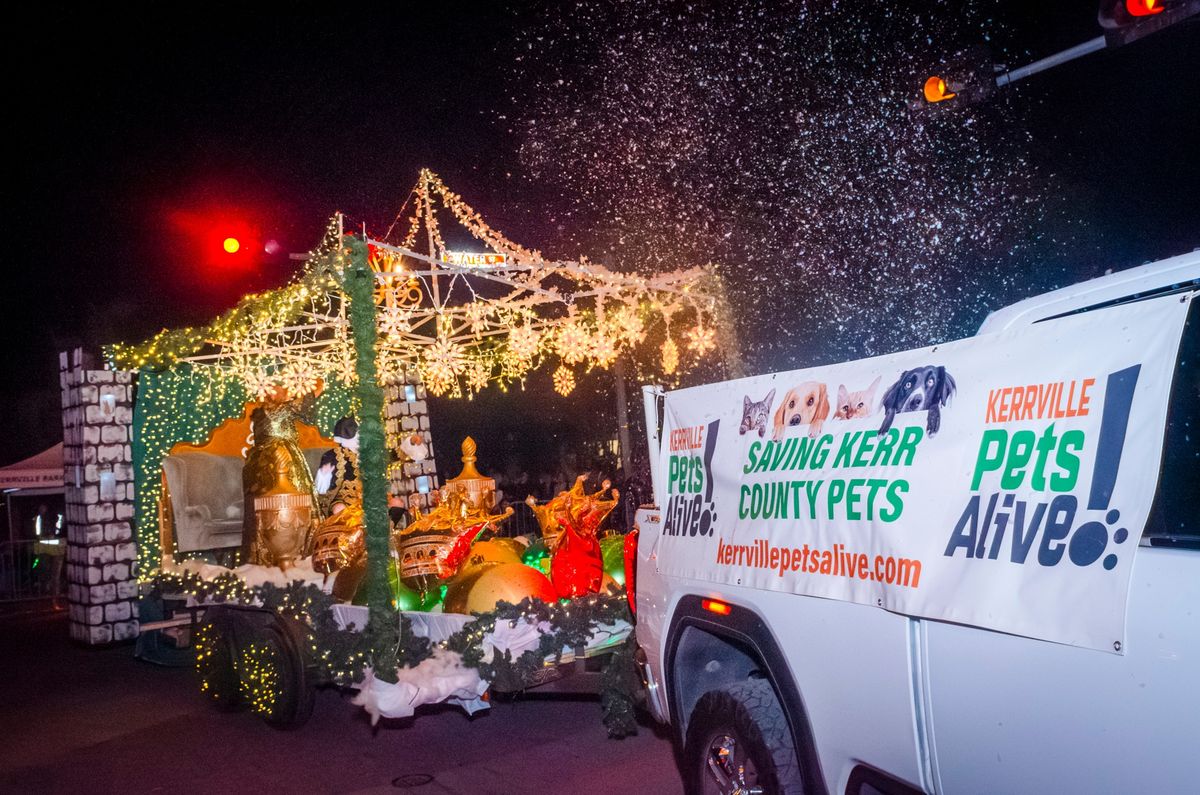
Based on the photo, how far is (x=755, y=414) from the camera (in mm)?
3975

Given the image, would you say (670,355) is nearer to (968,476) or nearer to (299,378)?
(299,378)

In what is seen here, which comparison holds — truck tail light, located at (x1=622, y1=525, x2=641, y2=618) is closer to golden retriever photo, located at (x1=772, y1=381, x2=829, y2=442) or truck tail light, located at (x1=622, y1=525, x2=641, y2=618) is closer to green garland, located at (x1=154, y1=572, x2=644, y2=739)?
green garland, located at (x1=154, y1=572, x2=644, y2=739)

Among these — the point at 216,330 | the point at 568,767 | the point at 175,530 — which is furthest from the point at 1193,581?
the point at 175,530

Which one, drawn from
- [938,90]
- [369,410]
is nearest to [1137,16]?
[938,90]

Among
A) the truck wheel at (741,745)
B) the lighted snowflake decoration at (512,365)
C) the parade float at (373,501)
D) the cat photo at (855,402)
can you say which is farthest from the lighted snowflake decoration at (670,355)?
the cat photo at (855,402)

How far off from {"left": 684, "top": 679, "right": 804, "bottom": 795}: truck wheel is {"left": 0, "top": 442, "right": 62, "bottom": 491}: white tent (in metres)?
19.6

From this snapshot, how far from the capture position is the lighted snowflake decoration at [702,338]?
31.0ft

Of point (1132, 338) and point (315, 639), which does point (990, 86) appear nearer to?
point (1132, 338)

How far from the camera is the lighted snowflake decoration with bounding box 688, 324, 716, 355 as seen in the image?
372 inches

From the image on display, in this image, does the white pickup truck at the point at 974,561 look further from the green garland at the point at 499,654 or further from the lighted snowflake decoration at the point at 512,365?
the lighted snowflake decoration at the point at 512,365

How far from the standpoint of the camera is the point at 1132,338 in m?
2.42

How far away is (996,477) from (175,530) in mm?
11256

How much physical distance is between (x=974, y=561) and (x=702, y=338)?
684 cm

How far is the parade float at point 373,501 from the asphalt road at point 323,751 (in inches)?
17.4
